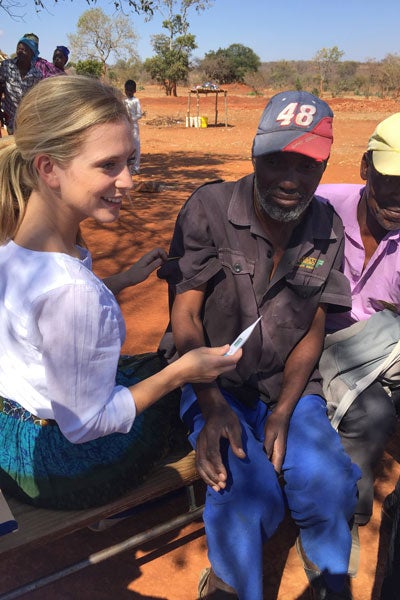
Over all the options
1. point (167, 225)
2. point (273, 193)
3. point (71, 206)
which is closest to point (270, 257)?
point (273, 193)

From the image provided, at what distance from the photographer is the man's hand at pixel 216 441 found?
193 centimetres

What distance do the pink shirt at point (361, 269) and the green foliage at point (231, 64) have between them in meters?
47.6

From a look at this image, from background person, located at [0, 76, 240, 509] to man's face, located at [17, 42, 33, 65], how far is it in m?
6.97

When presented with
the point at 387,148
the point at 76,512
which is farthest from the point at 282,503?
the point at 387,148

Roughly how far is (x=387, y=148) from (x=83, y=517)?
1968 mm

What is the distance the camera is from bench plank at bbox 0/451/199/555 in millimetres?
1812

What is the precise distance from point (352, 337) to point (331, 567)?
101 cm

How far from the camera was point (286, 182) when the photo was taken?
2.20 m

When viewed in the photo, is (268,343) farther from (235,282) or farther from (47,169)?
(47,169)

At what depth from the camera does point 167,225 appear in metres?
7.53

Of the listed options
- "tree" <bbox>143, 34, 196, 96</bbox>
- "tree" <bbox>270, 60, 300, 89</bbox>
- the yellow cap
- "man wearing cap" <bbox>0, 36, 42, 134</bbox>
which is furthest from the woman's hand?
"tree" <bbox>270, 60, 300, 89</bbox>

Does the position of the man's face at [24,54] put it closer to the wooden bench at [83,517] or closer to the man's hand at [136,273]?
the man's hand at [136,273]

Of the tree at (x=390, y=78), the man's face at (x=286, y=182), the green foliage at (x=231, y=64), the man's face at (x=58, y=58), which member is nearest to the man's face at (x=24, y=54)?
the man's face at (x=58, y=58)

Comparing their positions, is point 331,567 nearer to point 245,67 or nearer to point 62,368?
point 62,368
